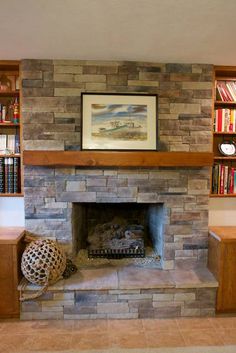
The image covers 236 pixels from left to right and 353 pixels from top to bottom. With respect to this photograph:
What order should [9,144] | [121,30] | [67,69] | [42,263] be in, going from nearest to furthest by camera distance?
[121,30] → [42,263] → [67,69] → [9,144]

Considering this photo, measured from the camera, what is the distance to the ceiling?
1575 millimetres

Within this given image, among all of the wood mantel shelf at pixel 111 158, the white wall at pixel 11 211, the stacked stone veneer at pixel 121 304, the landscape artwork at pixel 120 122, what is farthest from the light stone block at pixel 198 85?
the white wall at pixel 11 211

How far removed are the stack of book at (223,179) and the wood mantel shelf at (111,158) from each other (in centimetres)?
48

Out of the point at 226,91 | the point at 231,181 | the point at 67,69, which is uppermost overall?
the point at 67,69

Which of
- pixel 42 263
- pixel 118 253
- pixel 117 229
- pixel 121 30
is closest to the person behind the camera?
pixel 121 30

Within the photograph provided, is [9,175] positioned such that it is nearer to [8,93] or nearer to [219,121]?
[8,93]

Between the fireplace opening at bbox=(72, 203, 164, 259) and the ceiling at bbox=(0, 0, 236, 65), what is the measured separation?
4.64 feet

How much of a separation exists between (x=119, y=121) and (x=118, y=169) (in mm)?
453

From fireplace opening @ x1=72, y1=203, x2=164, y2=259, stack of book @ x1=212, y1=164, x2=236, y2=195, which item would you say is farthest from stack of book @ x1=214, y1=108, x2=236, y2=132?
fireplace opening @ x1=72, y1=203, x2=164, y2=259

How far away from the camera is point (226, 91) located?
2.73m

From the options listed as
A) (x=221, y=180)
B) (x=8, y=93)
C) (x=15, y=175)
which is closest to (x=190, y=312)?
(x=221, y=180)

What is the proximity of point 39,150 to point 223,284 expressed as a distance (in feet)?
6.68

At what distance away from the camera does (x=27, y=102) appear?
96.0 inches

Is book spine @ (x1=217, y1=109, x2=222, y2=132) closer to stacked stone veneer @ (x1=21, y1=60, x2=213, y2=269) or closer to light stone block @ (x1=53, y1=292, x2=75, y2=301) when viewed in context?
stacked stone veneer @ (x1=21, y1=60, x2=213, y2=269)
